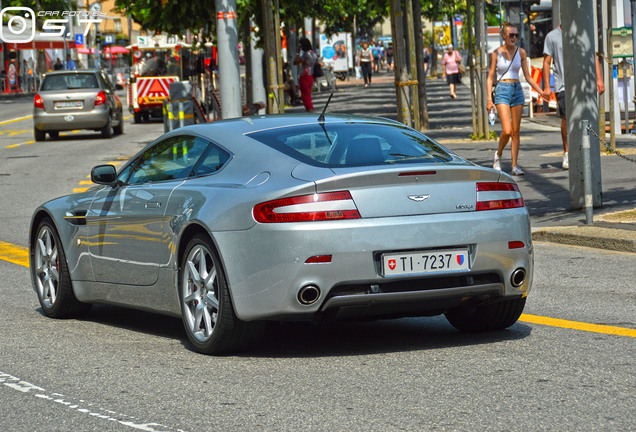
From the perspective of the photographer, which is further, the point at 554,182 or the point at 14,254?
the point at 554,182

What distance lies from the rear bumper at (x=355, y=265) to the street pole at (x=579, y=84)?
6308mm

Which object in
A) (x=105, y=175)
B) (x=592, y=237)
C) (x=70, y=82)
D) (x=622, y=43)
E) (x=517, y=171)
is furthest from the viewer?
(x=70, y=82)

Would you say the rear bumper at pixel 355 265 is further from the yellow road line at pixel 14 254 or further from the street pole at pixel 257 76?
the street pole at pixel 257 76

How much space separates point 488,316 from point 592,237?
3.88 metres

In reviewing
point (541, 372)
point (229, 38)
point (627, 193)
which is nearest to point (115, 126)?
point (229, 38)

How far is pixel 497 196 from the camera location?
641 centimetres

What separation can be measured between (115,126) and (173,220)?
2408 centimetres

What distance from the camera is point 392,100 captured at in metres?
42.8

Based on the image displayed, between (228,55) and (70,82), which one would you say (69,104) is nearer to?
(70,82)

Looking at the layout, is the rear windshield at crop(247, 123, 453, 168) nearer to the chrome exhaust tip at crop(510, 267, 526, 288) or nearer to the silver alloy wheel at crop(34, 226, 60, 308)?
the chrome exhaust tip at crop(510, 267, 526, 288)

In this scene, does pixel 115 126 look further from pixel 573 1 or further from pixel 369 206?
pixel 369 206

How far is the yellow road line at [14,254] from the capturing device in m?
11.1

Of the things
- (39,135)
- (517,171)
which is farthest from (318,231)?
(39,135)

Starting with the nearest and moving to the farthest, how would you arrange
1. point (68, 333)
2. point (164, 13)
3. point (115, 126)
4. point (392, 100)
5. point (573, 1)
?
point (68, 333) < point (573, 1) < point (164, 13) < point (115, 126) < point (392, 100)
